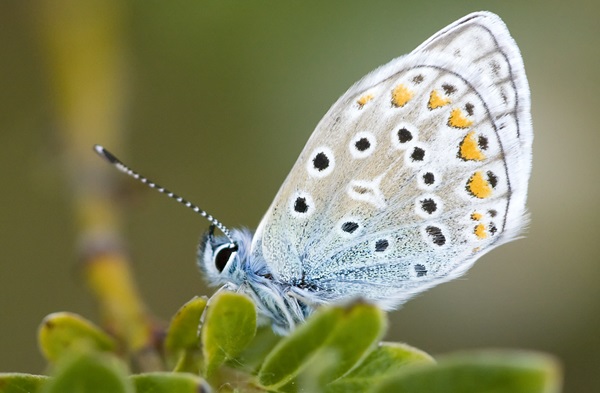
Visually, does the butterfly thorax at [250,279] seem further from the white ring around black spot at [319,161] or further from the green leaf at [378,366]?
the green leaf at [378,366]

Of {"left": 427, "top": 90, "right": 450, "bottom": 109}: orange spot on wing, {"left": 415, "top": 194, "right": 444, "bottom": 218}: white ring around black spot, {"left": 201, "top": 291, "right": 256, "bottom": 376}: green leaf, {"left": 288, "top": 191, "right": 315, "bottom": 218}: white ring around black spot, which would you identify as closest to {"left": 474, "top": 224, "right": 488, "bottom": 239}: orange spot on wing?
{"left": 415, "top": 194, "right": 444, "bottom": 218}: white ring around black spot

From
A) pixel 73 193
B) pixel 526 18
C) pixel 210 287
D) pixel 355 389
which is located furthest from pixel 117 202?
pixel 526 18

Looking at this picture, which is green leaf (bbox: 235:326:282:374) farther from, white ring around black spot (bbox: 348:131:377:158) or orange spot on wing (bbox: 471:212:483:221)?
orange spot on wing (bbox: 471:212:483:221)

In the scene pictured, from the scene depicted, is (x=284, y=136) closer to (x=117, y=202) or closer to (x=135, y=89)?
(x=135, y=89)

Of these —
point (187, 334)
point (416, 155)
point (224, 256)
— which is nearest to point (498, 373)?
point (187, 334)

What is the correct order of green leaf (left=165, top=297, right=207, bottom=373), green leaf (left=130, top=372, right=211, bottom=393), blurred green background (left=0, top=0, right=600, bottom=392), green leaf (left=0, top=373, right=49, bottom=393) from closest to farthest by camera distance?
1. green leaf (left=130, top=372, right=211, bottom=393)
2. green leaf (left=0, top=373, right=49, bottom=393)
3. green leaf (left=165, top=297, right=207, bottom=373)
4. blurred green background (left=0, top=0, right=600, bottom=392)

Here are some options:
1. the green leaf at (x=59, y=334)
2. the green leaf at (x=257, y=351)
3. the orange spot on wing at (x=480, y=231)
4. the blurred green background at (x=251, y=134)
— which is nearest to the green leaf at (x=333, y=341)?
the green leaf at (x=257, y=351)
